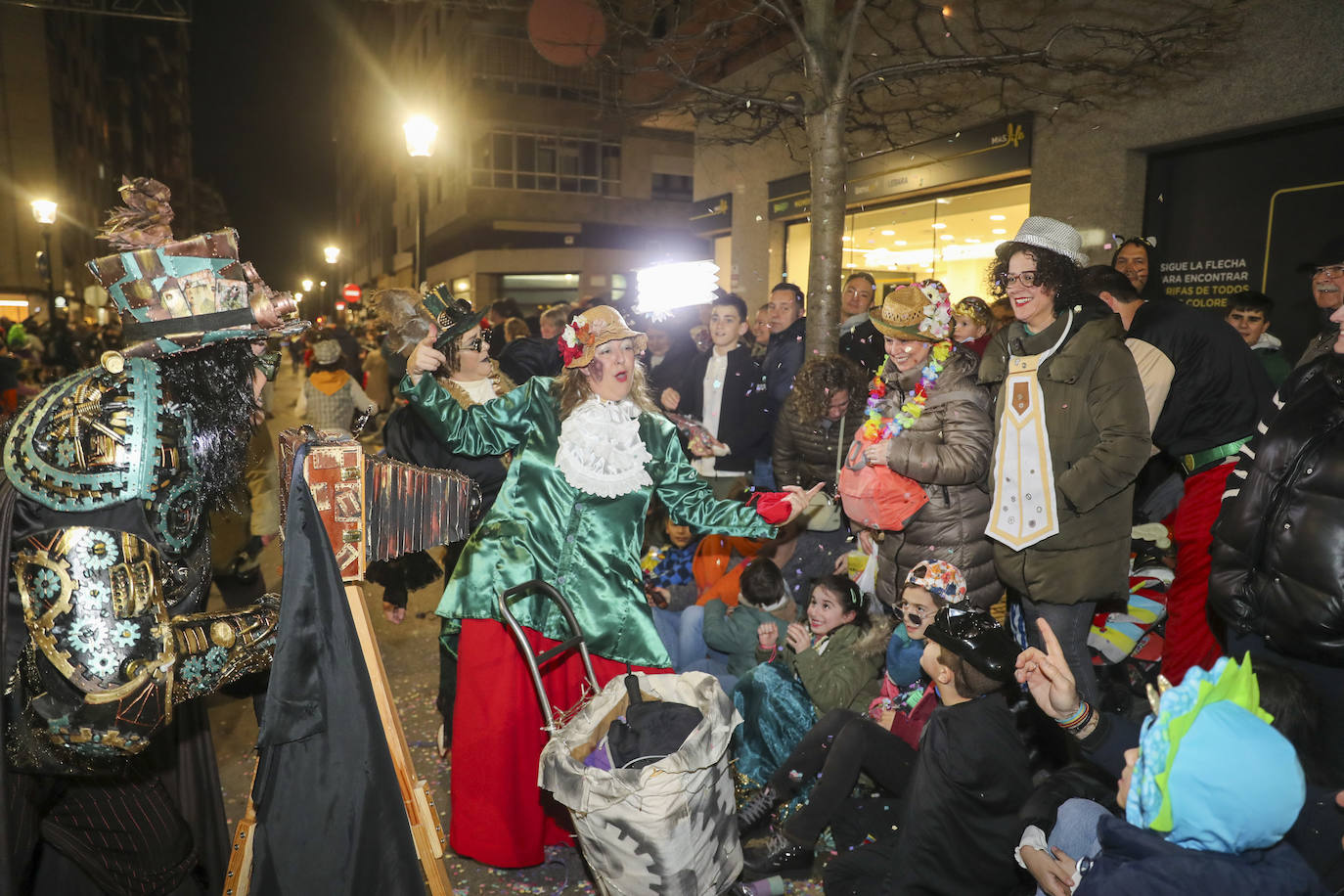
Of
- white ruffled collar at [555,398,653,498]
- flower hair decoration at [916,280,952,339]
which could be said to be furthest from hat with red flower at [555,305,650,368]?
flower hair decoration at [916,280,952,339]

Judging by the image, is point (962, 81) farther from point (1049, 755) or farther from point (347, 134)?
point (347, 134)

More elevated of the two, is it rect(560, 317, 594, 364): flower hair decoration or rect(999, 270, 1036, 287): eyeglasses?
rect(999, 270, 1036, 287): eyeglasses

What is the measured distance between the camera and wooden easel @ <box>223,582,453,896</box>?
2.10m

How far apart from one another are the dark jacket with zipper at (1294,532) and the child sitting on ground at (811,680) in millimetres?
1451

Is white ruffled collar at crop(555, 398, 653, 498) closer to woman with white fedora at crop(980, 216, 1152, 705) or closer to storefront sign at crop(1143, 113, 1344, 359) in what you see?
woman with white fedora at crop(980, 216, 1152, 705)

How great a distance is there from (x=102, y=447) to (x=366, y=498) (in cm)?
62

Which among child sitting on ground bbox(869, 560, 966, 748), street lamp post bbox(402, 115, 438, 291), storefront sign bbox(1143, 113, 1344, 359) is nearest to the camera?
child sitting on ground bbox(869, 560, 966, 748)

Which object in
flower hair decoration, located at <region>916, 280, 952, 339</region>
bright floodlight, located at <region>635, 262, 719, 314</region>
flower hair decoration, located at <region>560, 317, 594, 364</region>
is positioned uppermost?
bright floodlight, located at <region>635, 262, 719, 314</region>

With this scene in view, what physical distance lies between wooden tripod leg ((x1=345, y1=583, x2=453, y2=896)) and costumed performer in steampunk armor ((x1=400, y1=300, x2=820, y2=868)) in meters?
1.13

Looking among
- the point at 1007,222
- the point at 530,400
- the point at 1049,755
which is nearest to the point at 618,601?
the point at 530,400

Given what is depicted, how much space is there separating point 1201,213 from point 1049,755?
627 centimetres

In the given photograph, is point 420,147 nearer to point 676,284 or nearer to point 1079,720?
point 676,284

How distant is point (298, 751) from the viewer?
204cm

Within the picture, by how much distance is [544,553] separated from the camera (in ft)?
11.1
